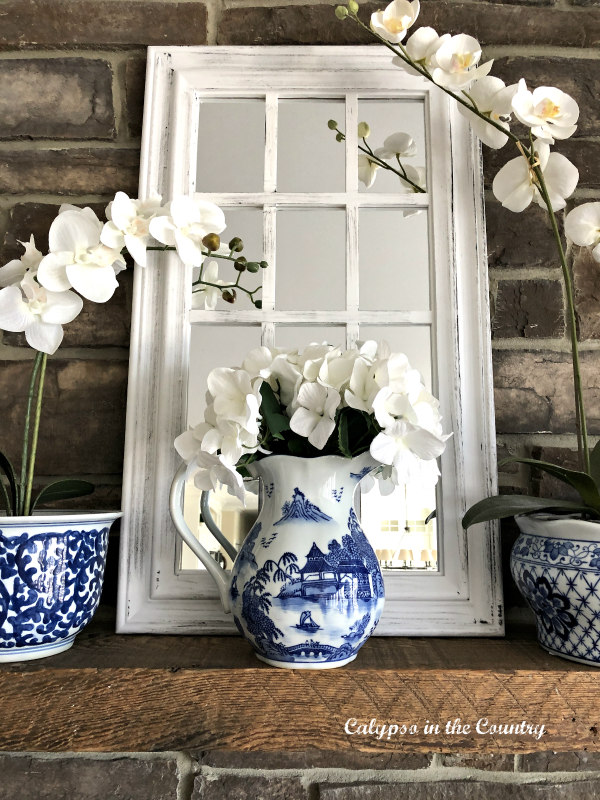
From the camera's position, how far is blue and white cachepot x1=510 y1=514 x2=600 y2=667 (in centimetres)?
80

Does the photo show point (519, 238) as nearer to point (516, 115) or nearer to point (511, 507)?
point (516, 115)

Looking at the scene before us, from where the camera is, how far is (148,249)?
3.49 feet

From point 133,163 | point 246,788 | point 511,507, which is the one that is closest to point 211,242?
point 133,163

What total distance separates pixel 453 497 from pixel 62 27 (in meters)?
1.11

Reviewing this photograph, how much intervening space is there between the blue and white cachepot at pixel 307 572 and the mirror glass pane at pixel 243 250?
14.3 inches

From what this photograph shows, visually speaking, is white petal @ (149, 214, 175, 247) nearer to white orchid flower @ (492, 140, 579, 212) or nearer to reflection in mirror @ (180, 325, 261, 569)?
reflection in mirror @ (180, 325, 261, 569)

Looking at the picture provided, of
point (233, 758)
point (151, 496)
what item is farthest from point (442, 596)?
point (151, 496)

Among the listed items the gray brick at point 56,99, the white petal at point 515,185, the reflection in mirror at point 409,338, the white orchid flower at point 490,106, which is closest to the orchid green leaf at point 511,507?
the reflection in mirror at point 409,338

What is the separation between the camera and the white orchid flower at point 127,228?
3.09 feet

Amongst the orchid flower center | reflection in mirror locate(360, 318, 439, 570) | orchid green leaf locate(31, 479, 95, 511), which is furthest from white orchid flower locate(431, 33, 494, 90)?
orchid green leaf locate(31, 479, 95, 511)

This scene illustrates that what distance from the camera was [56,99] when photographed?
46.0 inches

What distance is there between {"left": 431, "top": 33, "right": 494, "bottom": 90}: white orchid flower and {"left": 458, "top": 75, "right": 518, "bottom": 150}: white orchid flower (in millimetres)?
16

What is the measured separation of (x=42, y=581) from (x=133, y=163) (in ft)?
2.46

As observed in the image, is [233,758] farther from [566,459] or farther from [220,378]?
[566,459]
